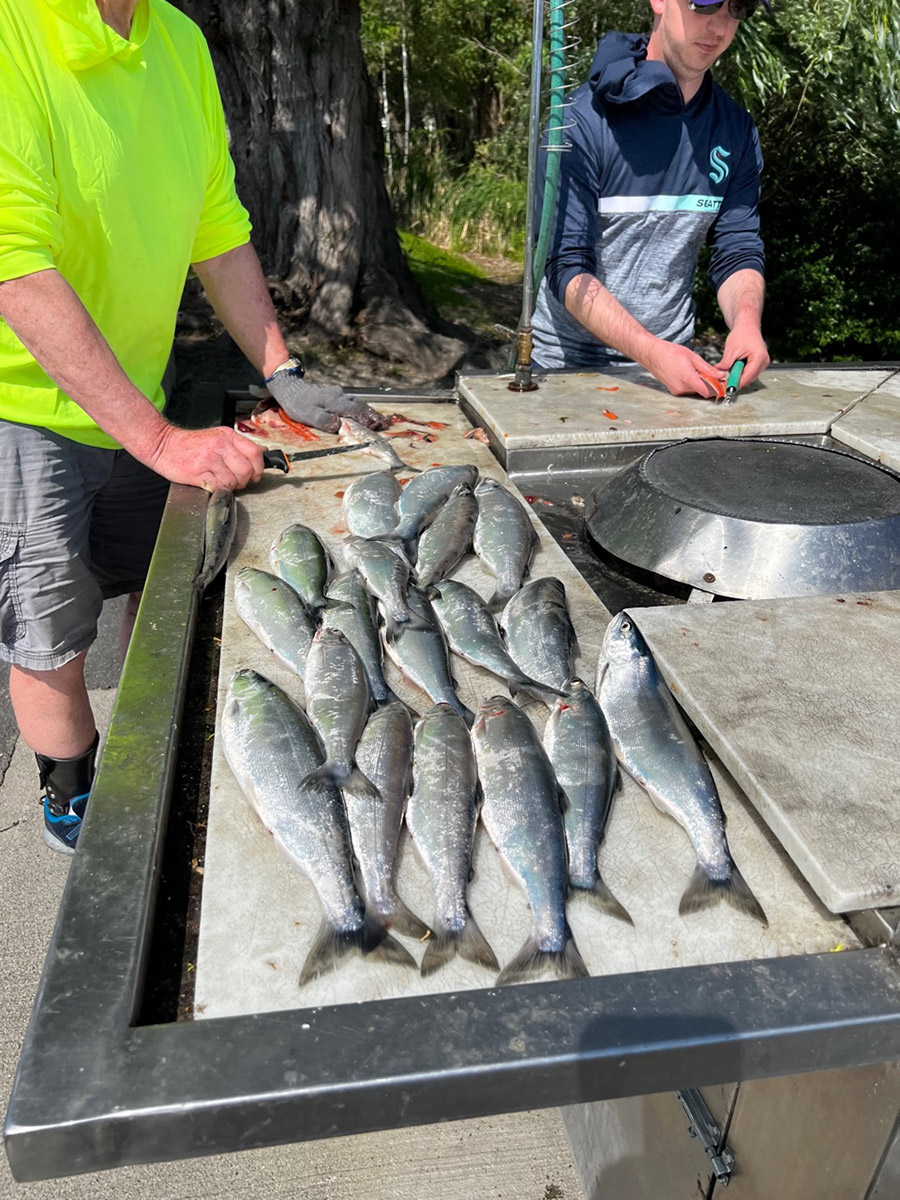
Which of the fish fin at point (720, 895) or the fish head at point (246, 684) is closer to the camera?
the fish fin at point (720, 895)

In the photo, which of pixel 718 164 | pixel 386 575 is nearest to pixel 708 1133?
pixel 386 575

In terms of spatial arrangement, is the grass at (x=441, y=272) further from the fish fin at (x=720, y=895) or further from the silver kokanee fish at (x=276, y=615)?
the fish fin at (x=720, y=895)

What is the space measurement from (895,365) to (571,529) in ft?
8.01

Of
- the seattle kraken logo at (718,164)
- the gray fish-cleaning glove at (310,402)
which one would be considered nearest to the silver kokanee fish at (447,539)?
the gray fish-cleaning glove at (310,402)

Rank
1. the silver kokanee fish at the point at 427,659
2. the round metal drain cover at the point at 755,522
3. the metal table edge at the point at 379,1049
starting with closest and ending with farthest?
the metal table edge at the point at 379,1049 → the silver kokanee fish at the point at 427,659 → the round metal drain cover at the point at 755,522

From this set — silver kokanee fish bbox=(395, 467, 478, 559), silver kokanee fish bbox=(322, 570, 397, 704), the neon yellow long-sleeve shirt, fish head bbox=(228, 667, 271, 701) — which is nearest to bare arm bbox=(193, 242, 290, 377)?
the neon yellow long-sleeve shirt

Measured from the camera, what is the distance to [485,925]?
1484mm

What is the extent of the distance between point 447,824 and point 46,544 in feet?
5.76

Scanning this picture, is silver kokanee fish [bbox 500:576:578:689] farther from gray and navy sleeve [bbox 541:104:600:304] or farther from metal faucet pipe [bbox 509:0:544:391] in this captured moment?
gray and navy sleeve [bbox 541:104:600:304]

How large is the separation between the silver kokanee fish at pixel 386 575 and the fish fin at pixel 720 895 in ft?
3.19

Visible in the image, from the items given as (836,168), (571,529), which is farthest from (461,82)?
(571,529)

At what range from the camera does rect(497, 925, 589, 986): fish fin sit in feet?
4.53

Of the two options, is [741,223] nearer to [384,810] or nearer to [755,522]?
[755,522]

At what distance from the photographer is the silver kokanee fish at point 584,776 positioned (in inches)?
61.1
